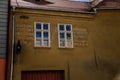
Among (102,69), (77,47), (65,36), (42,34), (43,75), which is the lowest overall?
(43,75)

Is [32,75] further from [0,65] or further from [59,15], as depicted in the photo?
[59,15]

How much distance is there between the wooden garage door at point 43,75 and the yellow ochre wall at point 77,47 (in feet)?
1.05

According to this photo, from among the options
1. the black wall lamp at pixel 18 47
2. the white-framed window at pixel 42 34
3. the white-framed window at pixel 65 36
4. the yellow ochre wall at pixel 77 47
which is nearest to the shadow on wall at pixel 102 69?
the yellow ochre wall at pixel 77 47

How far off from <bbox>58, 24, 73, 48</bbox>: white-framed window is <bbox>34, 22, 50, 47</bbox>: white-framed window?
31.1 inches

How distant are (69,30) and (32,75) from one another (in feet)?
12.6

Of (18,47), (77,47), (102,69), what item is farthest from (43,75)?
(102,69)

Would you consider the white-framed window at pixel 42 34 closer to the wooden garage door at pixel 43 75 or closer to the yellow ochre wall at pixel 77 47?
the yellow ochre wall at pixel 77 47

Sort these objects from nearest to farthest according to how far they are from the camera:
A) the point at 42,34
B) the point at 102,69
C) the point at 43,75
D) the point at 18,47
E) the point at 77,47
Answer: the point at 18,47, the point at 43,75, the point at 42,34, the point at 77,47, the point at 102,69

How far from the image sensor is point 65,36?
611 inches

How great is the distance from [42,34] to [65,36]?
1537 mm

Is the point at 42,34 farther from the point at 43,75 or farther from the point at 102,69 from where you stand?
the point at 102,69

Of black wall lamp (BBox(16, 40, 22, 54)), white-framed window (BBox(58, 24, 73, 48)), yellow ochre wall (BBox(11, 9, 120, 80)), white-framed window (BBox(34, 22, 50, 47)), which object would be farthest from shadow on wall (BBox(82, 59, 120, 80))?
black wall lamp (BBox(16, 40, 22, 54))

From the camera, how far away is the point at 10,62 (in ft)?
45.4

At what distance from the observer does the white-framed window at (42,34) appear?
585 inches
